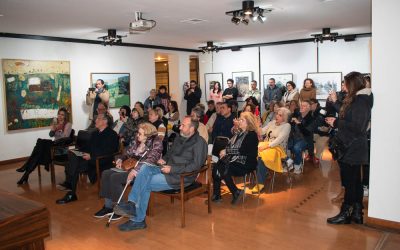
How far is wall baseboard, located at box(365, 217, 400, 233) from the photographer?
3636 mm

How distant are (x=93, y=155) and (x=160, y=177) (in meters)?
1.53

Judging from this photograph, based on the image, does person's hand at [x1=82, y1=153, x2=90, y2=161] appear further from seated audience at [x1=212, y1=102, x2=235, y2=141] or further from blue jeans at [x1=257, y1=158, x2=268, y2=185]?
blue jeans at [x1=257, y1=158, x2=268, y2=185]

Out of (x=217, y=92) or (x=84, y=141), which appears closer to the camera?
(x=84, y=141)

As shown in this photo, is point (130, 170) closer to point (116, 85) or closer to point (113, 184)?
point (113, 184)

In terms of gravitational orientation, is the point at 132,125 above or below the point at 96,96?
below

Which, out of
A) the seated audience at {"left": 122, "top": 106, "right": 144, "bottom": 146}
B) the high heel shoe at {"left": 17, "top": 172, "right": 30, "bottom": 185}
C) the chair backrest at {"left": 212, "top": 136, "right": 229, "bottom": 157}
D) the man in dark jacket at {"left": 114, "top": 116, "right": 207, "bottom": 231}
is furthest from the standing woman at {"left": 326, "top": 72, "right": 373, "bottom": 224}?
the high heel shoe at {"left": 17, "top": 172, "right": 30, "bottom": 185}

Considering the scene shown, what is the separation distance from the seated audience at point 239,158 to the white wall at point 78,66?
17.6 feet

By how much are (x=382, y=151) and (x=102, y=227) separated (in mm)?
3173

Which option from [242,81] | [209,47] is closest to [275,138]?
[209,47]

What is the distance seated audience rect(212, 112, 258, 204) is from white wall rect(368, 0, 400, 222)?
1.45 metres

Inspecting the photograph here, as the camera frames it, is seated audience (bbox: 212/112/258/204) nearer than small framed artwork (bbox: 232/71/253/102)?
Yes

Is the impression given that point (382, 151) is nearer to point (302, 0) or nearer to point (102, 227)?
point (302, 0)

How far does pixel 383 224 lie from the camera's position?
3705 mm

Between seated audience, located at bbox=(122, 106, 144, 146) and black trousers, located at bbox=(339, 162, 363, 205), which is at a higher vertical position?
seated audience, located at bbox=(122, 106, 144, 146)
